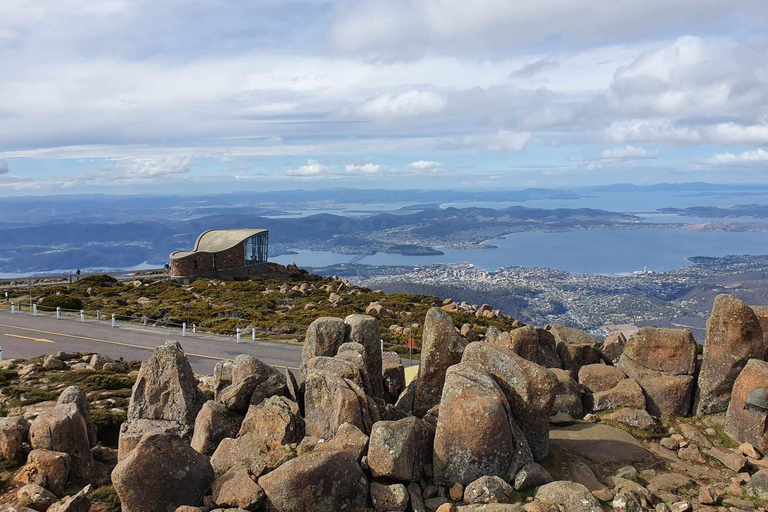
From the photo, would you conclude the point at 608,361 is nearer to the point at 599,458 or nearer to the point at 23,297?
the point at 599,458

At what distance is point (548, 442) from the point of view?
13039 millimetres

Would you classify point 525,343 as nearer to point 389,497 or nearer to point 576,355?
point 576,355

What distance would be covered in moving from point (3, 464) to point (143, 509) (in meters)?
4.86

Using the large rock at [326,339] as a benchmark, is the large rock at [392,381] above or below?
below

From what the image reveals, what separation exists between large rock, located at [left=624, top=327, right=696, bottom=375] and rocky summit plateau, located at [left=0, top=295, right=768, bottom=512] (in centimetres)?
4

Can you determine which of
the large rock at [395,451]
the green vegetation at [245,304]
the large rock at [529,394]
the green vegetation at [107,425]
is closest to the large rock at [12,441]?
the green vegetation at [107,425]

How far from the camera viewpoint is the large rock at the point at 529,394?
1259cm

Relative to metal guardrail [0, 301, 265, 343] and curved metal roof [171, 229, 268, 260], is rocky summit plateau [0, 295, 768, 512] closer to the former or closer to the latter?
metal guardrail [0, 301, 265, 343]

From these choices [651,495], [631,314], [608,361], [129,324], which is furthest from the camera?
[631,314]

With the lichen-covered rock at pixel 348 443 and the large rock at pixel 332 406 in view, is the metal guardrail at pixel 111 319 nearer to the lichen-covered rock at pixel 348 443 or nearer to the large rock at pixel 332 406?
the large rock at pixel 332 406

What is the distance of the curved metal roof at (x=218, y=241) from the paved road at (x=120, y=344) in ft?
78.2

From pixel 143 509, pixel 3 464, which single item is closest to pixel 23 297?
pixel 3 464

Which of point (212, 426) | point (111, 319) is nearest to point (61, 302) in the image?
point (111, 319)

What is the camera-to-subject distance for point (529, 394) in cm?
1259
